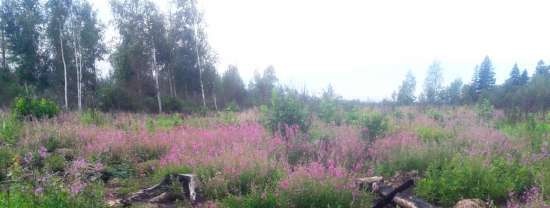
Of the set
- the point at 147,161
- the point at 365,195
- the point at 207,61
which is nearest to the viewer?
the point at 365,195

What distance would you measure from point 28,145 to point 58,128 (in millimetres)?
1384

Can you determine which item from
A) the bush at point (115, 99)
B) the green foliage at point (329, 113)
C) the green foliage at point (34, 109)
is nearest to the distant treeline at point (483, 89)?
the green foliage at point (329, 113)

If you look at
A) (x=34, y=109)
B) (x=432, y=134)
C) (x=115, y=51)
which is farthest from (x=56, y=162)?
(x=115, y=51)

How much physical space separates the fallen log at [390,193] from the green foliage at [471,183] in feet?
0.76

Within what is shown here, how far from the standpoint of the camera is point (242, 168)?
16.6ft

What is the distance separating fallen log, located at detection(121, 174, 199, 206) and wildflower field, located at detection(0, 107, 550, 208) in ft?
0.50

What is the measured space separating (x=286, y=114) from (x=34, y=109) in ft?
26.6

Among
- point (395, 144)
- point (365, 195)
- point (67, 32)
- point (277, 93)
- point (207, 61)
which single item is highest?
point (67, 32)

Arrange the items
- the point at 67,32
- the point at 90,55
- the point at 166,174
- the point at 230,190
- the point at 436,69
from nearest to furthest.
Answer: the point at 230,190 < the point at 166,174 < the point at 67,32 < the point at 90,55 < the point at 436,69

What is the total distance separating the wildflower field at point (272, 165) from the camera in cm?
419

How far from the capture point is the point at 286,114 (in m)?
7.91

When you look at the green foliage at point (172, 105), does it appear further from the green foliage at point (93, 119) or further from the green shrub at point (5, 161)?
the green shrub at point (5, 161)

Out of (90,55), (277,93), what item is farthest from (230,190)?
(90,55)

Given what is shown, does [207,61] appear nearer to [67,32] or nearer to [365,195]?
[67,32]
